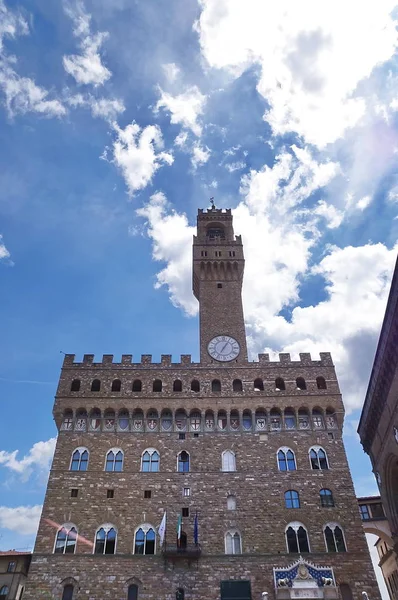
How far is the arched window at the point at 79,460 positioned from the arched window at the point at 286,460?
13196 millimetres

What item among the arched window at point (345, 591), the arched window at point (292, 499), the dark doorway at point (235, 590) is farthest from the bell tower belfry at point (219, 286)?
the arched window at point (345, 591)

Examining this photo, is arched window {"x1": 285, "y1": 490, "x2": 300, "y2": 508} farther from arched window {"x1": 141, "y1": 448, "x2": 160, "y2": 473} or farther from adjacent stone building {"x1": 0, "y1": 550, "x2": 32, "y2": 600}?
adjacent stone building {"x1": 0, "y1": 550, "x2": 32, "y2": 600}

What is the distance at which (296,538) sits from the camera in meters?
29.9

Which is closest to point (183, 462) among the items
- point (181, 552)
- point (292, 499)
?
point (181, 552)

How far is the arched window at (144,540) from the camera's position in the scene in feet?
96.7

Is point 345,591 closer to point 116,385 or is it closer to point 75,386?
point 116,385

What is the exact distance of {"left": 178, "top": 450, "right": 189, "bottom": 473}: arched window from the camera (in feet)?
106

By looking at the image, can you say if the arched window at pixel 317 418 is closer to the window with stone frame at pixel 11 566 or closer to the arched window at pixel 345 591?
the arched window at pixel 345 591

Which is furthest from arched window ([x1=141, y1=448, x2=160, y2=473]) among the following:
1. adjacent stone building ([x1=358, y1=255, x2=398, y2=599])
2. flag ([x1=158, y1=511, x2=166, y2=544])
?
adjacent stone building ([x1=358, y1=255, x2=398, y2=599])

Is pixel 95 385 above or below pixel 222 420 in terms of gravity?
above

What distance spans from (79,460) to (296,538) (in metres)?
15.0

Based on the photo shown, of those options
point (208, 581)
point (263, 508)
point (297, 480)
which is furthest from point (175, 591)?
point (297, 480)

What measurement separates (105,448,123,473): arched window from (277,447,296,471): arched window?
10820 millimetres

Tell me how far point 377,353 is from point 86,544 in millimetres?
21078
